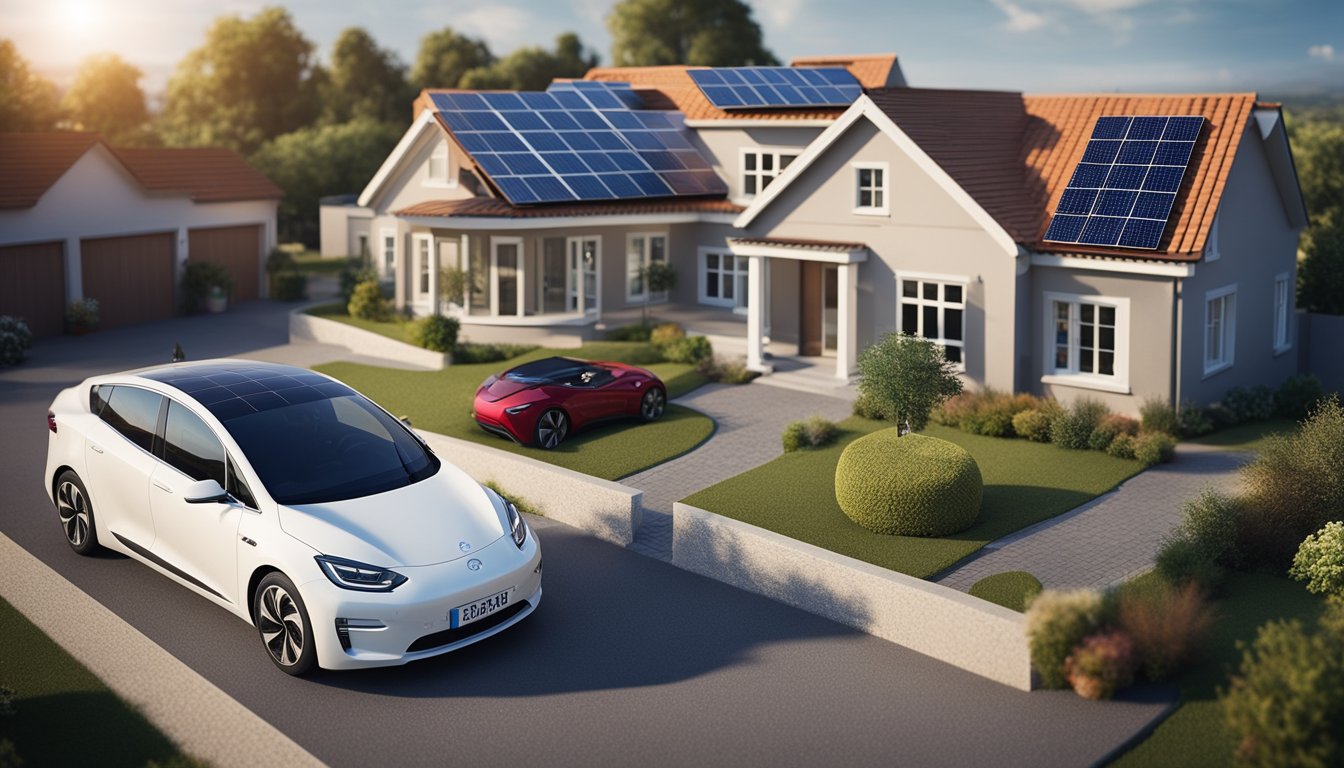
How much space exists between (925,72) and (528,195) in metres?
114

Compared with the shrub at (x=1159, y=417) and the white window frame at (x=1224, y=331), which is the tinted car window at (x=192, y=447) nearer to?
the shrub at (x=1159, y=417)

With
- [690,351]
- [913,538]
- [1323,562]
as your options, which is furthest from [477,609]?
[690,351]

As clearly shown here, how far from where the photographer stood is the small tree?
16.5 m

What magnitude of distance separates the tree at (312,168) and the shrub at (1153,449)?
40.5 meters

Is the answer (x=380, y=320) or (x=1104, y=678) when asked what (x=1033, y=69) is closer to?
(x=380, y=320)

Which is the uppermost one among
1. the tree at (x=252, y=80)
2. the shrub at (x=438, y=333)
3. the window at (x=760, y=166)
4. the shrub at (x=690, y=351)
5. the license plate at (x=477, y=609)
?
the tree at (x=252, y=80)

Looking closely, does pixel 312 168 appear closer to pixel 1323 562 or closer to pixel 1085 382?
pixel 1085 382

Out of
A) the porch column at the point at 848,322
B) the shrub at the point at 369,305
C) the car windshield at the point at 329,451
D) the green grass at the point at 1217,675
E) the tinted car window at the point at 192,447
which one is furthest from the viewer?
the shrub at the point at 369,305

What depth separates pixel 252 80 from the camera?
71000mm

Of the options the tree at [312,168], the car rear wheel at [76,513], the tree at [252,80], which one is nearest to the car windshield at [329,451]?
the car rear wheel at [76,513]

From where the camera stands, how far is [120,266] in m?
30.5

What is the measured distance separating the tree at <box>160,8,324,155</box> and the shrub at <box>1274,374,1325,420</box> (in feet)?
195

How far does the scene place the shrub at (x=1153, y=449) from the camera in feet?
58.8

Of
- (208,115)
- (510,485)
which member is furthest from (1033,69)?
(510,485)
